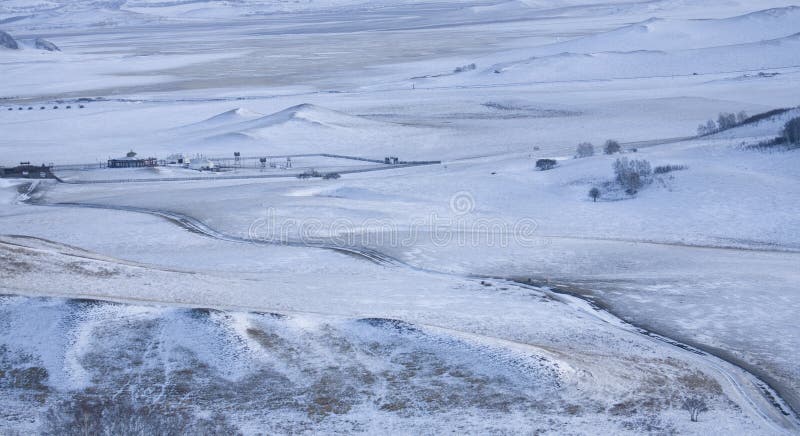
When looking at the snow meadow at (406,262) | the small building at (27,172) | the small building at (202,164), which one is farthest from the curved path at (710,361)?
the small building at (27,172)

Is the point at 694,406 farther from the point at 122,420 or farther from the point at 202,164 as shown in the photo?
the point at 202,164

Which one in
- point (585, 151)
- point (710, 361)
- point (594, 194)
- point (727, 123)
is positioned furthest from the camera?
point (727, 123)

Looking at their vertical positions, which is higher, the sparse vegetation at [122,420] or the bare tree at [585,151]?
the bare tree at [585,151]

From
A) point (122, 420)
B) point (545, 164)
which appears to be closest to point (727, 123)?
point (545, 164)

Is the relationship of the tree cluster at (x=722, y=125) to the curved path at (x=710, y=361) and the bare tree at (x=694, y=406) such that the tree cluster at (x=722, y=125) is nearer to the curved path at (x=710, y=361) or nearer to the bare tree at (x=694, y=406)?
the curved path at (x=710, y=361)

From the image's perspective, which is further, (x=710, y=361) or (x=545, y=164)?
(x=545, y=164)

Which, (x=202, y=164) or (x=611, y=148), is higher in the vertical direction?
(x=611, y=148)
